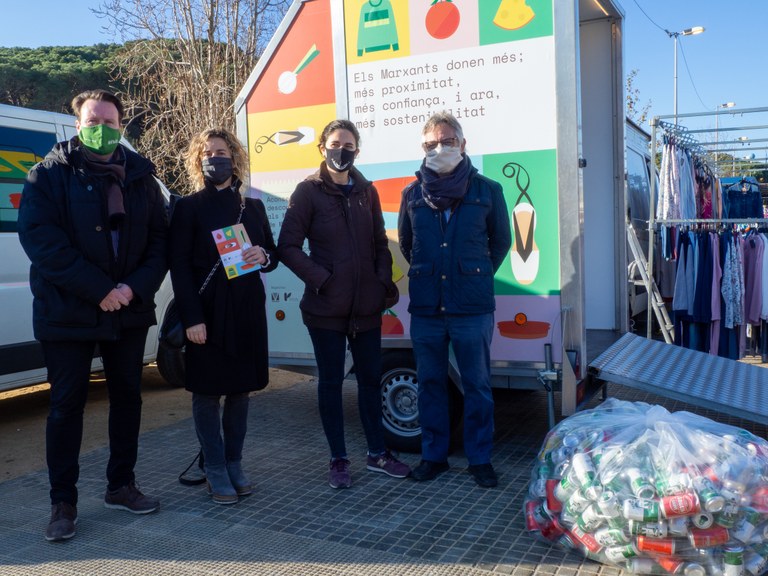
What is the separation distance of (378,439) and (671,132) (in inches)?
170

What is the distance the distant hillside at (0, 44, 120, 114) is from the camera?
1859cm

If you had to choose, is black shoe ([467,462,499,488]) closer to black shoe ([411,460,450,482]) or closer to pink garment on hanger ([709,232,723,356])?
black shoe ([411,460,450,482])

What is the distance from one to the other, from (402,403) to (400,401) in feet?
0.06

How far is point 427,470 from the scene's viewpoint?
13.8 feet

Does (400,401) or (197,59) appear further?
(197,59)

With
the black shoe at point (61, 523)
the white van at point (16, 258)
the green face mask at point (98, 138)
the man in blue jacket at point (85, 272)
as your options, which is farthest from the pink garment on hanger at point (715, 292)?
the black shoe at point (61, 523)

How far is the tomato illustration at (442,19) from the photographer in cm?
425

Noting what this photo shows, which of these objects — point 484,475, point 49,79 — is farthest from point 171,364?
point 49,79

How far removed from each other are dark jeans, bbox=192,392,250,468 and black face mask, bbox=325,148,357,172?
53.0 inches

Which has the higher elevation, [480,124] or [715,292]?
[480,124]

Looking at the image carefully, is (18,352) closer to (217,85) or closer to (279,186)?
(279,186)

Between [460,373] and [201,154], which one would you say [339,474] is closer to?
[460,373]

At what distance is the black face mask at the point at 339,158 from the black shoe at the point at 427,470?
1.77 meters

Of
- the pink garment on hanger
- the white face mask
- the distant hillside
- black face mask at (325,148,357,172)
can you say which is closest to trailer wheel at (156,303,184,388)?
black face mask at (325,148,357,172)
